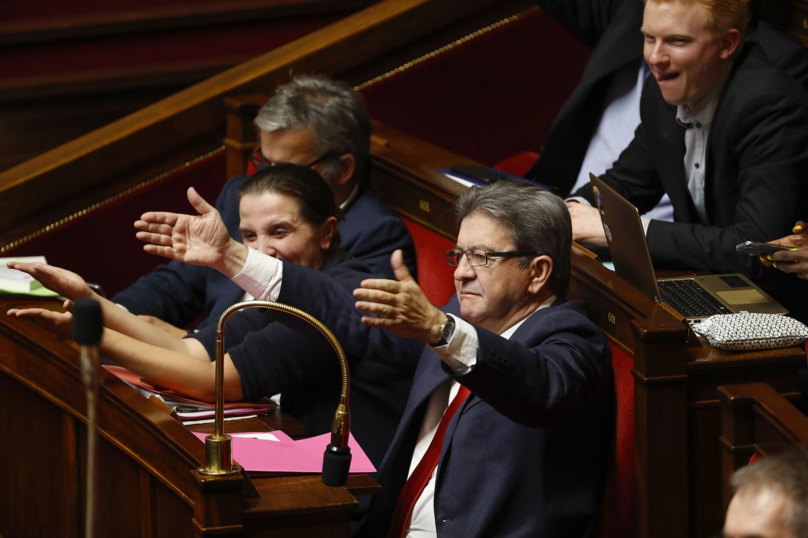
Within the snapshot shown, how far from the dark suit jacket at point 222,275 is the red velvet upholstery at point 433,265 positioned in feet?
0.12

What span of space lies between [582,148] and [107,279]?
131 centimetres

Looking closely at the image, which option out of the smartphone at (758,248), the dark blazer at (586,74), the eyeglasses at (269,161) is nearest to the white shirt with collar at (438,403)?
the smartphone at (758,248)

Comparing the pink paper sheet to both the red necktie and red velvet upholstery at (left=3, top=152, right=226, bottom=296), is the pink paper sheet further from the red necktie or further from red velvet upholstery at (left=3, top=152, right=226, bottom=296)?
red velvet upholstery at (left=3, top=152, right=226, bottom=296)

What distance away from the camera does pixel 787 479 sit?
85 centimetres

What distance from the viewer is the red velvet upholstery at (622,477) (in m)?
1.45

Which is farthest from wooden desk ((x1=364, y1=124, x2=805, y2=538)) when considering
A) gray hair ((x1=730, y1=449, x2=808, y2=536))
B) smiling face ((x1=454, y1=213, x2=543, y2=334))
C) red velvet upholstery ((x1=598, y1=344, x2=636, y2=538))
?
gray hair ((x1=730, y1=449, x2=808, y2=536))

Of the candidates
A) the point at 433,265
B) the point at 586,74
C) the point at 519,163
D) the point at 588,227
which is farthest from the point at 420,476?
the point at 519,163

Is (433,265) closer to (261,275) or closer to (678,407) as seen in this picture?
(261,275)

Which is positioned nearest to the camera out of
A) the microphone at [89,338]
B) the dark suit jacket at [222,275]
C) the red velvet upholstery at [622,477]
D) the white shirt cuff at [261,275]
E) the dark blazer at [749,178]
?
the microphone at [89,338]

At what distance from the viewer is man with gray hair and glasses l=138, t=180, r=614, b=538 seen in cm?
127

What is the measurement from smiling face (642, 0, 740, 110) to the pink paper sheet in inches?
34.0

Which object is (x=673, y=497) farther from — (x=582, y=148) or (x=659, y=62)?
(x=582, y=148)

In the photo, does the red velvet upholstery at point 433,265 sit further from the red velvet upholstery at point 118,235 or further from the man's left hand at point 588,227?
the red velvet upholstery at point 118,235

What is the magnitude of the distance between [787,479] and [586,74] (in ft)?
6.03
